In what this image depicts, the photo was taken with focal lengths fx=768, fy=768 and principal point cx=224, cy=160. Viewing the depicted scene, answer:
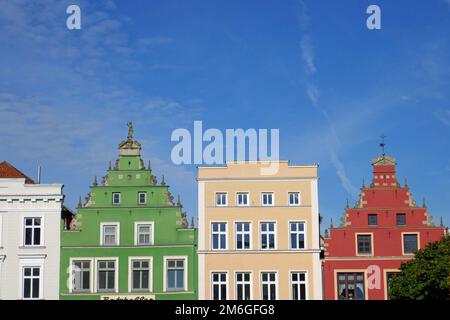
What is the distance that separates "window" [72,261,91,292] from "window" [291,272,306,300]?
411 inches

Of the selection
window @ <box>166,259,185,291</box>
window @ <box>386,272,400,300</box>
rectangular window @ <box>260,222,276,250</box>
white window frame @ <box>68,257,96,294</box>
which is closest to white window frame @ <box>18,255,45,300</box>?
white window frame @ <box>68,257,96,294</box>

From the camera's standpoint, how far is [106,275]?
39.8 m

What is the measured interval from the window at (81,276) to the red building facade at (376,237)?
12220 mm

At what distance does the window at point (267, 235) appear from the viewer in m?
40.1

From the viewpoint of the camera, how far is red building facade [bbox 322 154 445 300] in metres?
39.8

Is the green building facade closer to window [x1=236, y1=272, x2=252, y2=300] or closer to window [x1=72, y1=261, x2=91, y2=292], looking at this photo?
window [x1=72, y1=261, x2=91, y2=292]

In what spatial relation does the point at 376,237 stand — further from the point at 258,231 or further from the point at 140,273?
the point at 140,273

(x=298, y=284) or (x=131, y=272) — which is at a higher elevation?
(x=131, y=272)

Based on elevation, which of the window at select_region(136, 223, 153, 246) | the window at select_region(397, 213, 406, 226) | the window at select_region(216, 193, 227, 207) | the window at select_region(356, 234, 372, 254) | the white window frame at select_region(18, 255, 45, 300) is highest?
the window at select_region(216, 193, 227, 207)

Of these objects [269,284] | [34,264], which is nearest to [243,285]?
[269,284]

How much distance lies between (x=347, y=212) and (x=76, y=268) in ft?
47.6

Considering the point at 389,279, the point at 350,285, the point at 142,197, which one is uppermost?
the point at 142,197

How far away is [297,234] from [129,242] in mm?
8753
